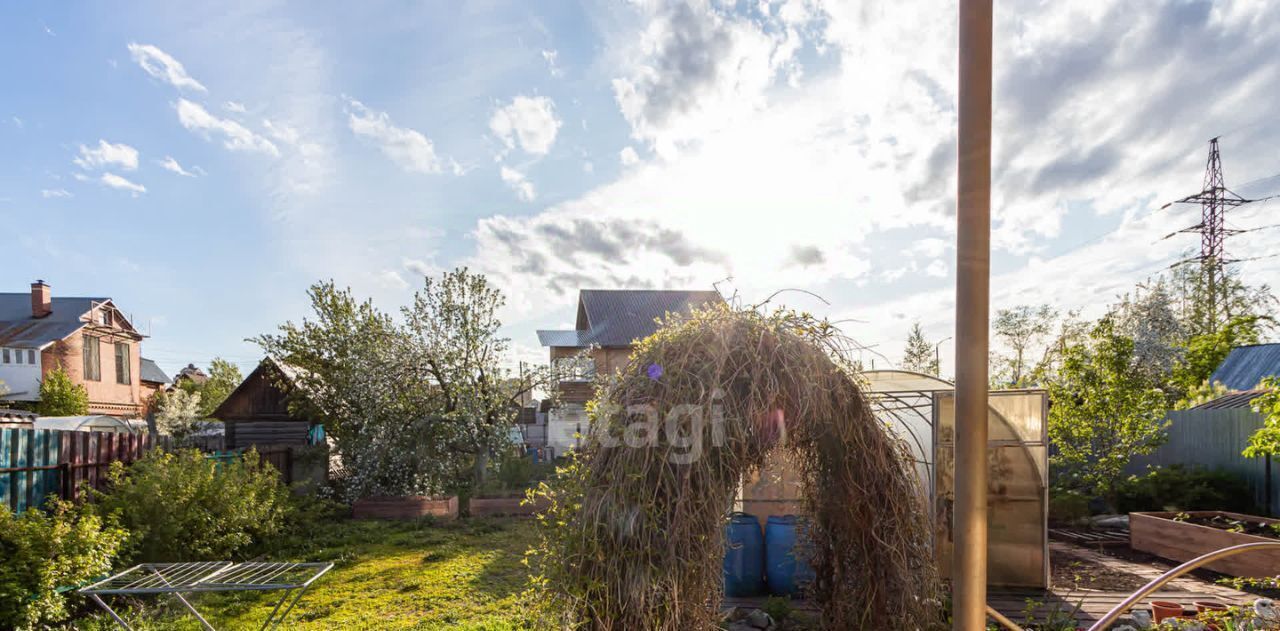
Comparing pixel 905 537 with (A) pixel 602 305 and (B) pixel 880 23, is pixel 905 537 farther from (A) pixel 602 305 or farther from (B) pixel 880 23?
(A) pixel 602 305

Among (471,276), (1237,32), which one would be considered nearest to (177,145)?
(471,276)

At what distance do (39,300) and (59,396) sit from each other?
5.31 m

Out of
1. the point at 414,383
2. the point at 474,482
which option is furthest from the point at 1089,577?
the point at 414,383

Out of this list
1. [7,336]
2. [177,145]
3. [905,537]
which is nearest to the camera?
[905,537]

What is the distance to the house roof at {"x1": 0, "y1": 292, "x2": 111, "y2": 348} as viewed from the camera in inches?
918

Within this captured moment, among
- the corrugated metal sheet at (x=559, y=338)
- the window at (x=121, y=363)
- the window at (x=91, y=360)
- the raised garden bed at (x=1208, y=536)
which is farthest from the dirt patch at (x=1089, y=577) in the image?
the window at (x=121, y=363)

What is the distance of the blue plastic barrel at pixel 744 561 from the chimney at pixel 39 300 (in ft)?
98.2

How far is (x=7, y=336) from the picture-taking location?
930 inches

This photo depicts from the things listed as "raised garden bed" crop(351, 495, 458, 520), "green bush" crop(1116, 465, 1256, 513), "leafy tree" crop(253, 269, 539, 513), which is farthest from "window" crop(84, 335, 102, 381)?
"green bush" crop(1116, 465, 1256, 513)

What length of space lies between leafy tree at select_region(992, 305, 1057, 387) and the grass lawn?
950 inches

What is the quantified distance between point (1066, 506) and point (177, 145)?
14.5 meters

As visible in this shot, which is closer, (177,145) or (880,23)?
(880,23)

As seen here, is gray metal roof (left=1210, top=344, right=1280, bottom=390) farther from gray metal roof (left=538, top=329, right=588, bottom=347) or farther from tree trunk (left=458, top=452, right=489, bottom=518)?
gray metal roof (left=538, top=329, right=588, bottom=347)

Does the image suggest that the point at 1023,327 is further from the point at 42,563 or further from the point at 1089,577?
the point at 42,563
